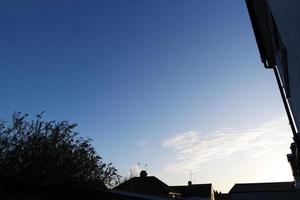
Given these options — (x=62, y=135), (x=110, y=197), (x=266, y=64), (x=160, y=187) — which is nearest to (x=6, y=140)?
(x=62, y=135)

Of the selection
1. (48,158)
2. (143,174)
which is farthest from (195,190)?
(48,158)

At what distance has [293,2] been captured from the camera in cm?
333

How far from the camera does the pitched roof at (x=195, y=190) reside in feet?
191

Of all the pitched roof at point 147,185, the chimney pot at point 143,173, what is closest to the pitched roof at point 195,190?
the pitched roof at point 147,185

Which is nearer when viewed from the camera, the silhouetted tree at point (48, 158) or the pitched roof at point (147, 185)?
the silhouetted tree at point (48, 158)

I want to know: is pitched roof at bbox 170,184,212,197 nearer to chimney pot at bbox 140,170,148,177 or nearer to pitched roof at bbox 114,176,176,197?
pitched roof at bbox 114,176,176,197

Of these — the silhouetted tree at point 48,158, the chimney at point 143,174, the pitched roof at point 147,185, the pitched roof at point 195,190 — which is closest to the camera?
the silhouetted tree at point 48,158

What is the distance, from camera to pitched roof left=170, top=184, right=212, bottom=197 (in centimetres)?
5822

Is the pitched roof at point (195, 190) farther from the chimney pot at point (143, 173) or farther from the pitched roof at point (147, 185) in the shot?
the chimney pot at point (143, 173)

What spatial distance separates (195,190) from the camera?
195 feet

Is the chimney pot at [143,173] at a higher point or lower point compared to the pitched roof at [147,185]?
higher

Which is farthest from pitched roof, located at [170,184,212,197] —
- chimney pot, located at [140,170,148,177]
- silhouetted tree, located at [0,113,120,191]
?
silhouetted tree, located at [0,113,120,191]

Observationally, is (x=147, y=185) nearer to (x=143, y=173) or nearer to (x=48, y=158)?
(x=143, y=173)

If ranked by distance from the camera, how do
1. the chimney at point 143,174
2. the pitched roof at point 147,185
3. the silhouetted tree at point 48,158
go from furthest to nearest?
the chimney at point 143,174
the pitched roof at point 147,185
the silhouetted tree at point 48,158
